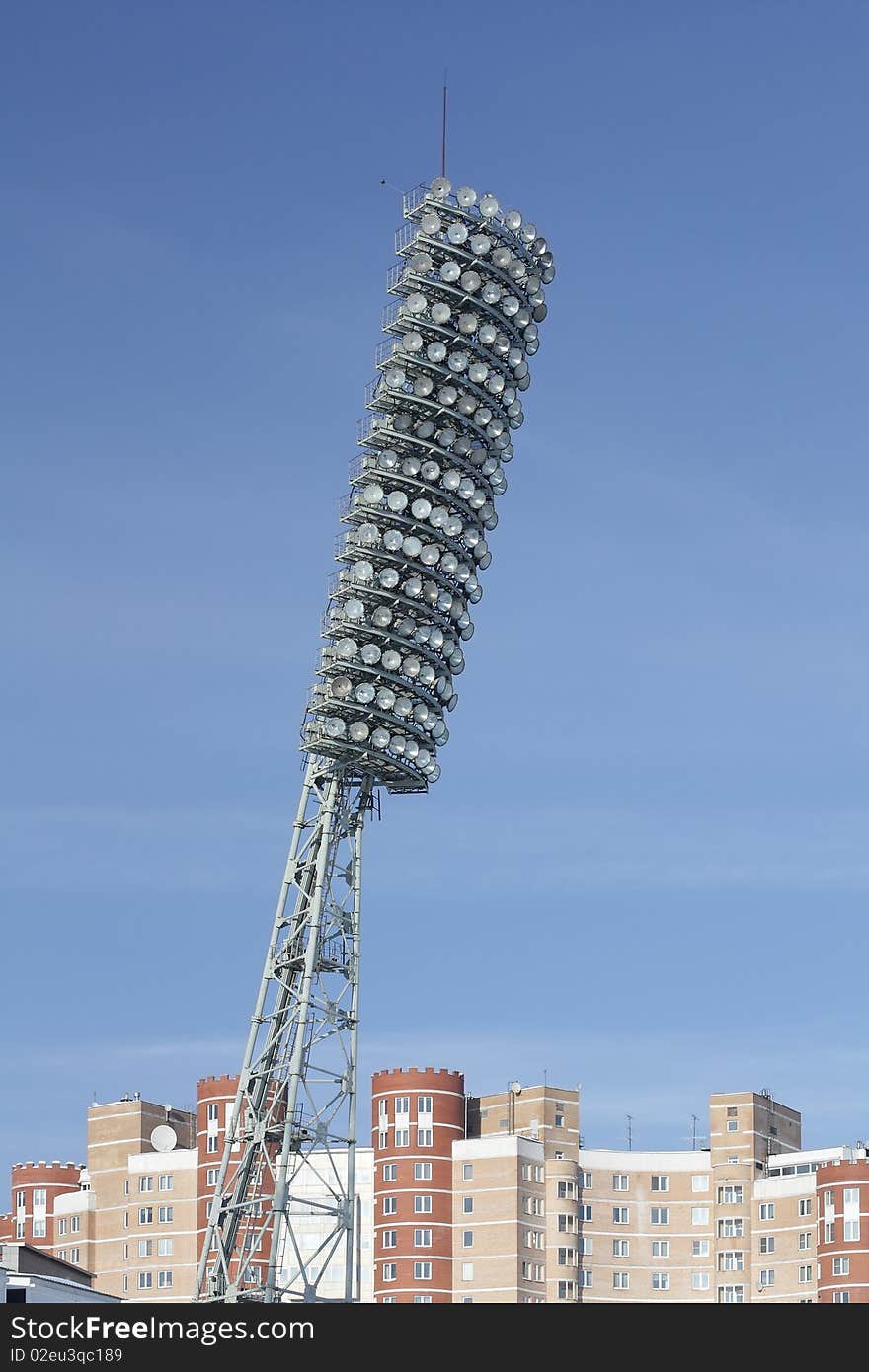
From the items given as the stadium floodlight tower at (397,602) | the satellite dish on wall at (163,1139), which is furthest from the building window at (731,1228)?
the stadium floodlight tower at (397,602)

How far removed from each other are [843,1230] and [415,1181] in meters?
28.4

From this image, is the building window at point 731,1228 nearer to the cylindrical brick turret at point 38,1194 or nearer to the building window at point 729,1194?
the building window at point 729,1194

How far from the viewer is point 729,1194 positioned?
6609 inches

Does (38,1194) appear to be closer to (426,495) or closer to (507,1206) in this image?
(507,1206)

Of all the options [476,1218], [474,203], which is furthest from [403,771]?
[476,1218]

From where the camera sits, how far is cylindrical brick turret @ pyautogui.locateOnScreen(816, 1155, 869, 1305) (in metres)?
158

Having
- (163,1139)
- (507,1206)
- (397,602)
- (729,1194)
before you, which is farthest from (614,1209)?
(397,602)

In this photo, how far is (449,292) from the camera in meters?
90.9

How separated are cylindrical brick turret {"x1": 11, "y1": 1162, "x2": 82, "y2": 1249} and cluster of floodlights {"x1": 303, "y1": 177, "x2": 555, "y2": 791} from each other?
9511 cm
